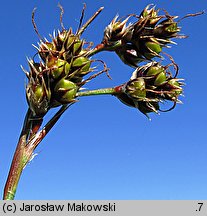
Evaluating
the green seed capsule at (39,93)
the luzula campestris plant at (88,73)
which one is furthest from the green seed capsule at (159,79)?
the green seed capsule at (39,93)

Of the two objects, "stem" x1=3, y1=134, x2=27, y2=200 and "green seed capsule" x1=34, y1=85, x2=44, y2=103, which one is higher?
"green seed capsule" x1=34, y1=85, x2=44, y2=103

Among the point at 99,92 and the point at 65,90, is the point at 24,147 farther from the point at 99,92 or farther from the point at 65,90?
the point at 99,92

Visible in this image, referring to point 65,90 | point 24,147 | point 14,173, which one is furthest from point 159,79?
point 14,173

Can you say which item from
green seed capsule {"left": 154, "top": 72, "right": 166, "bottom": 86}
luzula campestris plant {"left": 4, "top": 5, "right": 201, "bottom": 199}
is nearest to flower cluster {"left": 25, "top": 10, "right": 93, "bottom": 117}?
luzula campestris plant {"left": 4, "top": 5, "right": 201, "bottom": 199}

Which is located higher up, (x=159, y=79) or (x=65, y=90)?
(x=159, y=79)

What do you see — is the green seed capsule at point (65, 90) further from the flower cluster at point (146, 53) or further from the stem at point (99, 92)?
the flower cluster at point (146, 53)

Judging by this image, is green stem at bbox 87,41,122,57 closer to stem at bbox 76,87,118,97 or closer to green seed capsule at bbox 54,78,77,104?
stem at bbox 76,87,118,97
